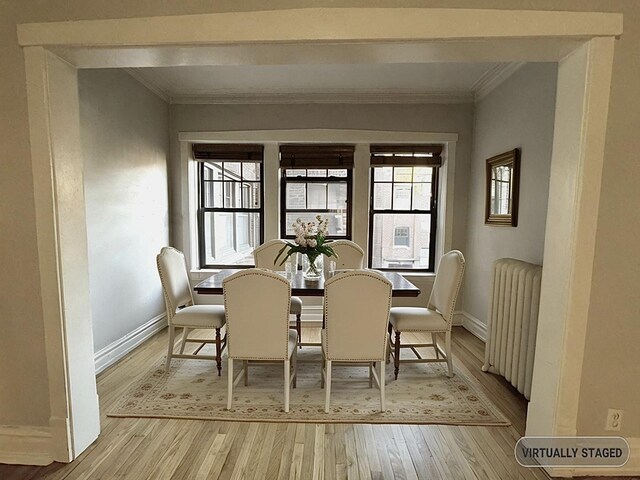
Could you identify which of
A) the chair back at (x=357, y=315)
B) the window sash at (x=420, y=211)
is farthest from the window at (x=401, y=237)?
the chair back at (x=357, y=315)

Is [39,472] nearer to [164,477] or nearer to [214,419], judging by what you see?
[164,477]

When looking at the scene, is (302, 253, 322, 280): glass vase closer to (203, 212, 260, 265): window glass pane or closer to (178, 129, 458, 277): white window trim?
(178, 129, 458, 277): white window trim

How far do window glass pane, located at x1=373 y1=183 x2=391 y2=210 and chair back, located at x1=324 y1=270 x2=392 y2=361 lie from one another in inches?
87.6

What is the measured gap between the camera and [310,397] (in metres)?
2.45

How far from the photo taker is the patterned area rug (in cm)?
222

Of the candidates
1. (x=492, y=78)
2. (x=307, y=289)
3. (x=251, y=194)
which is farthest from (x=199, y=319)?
(x=492, y=78)

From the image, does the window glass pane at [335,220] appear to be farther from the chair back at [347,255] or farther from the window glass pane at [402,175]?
the window glass pane at [402,175]

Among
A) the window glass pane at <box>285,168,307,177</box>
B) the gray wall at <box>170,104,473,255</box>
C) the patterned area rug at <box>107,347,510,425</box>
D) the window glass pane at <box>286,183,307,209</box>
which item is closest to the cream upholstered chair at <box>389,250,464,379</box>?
the patterned area rug at <box>107,347,510,425</box>

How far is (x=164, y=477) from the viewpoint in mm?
1717

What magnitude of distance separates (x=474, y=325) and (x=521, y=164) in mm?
1773

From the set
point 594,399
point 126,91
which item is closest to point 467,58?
point 594,399

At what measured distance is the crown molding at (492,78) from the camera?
Result: 3.05 meters

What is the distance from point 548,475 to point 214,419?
75.2 inches

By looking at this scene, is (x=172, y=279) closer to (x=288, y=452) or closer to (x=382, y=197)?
(x=288, y=452)
